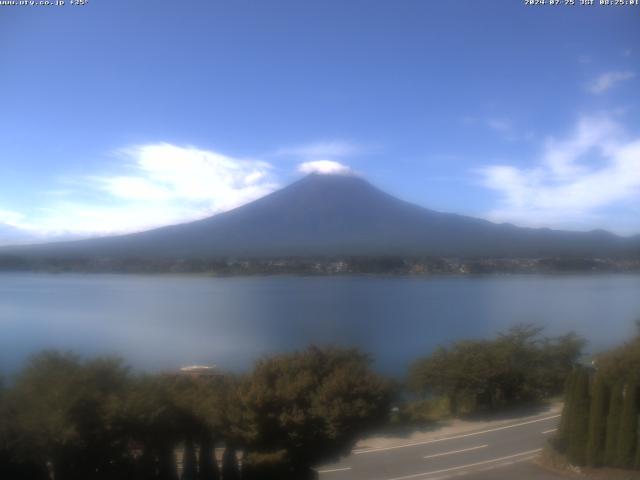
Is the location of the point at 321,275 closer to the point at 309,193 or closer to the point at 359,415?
the point at 309,193

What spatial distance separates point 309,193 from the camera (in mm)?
46906

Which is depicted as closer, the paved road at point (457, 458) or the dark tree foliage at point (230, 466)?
the dark tree foliage at point (230, 466)

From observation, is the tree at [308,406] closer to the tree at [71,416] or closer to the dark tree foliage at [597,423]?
the tree at [71,416]

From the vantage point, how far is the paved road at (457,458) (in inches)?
239

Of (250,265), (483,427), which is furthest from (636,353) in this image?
(250,265)

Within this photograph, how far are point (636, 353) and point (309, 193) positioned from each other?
128 feet

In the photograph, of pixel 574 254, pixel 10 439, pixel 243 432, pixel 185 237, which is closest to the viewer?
pixel 10 439

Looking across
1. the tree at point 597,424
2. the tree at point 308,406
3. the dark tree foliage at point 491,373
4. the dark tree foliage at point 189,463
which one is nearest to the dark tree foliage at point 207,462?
the dark tree foliage at point 189,463

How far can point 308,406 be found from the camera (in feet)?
23.0

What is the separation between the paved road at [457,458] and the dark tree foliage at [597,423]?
63 cm

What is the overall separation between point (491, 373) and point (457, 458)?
4014 mm

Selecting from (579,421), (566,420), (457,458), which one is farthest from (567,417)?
(457,458)

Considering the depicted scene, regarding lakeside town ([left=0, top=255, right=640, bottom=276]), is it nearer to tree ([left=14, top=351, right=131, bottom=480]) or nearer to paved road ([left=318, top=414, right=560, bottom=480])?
paved road ([left=318, top=414, right=560, bottom=480])

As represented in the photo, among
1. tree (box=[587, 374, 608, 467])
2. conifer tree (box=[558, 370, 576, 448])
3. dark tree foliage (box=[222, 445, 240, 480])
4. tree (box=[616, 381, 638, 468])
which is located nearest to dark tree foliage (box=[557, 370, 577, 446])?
conifer tree (box=[558, 370, 576, 448])
